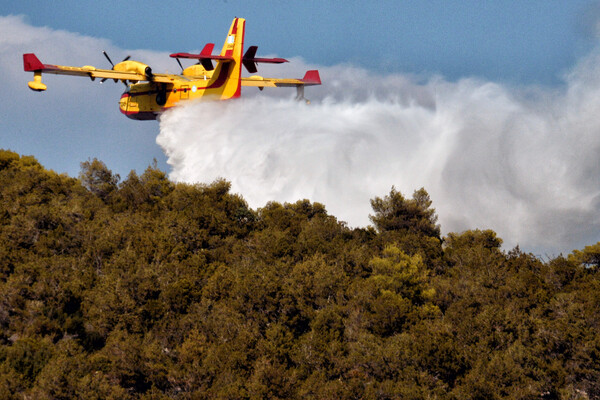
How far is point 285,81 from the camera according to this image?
7244cm

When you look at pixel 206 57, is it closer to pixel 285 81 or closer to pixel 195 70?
pixel 195 70

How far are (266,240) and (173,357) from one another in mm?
20737

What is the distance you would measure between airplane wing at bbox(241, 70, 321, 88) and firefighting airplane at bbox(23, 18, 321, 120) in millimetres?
7521

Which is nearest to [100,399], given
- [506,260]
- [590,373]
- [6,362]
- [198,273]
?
[6,362]

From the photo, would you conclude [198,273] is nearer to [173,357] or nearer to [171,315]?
[171,315]

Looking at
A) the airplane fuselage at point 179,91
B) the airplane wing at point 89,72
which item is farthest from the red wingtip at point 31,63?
the airplane fuselage at point 179,91

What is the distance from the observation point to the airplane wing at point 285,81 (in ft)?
230

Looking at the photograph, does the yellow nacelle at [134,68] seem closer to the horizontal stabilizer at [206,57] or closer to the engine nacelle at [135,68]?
the engine nacelle at [135,68]

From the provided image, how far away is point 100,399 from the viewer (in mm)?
36594

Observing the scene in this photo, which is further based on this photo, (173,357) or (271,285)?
(271,285)

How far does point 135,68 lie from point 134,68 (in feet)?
0.36

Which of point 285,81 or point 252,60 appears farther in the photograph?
point 285,81

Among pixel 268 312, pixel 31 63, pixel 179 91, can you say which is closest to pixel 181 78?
pixel 179 91

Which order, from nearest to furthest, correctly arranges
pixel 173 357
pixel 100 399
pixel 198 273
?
1. pixel 100 399
2. pixel 173 357
3. pixel 198 273
